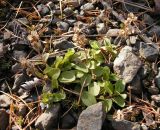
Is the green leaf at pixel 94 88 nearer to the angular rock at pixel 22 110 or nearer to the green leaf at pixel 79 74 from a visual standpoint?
the green leaf at pixel 79 74

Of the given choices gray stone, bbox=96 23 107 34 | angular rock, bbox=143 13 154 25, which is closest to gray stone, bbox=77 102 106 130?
gray stone, bbox=96 23 107 34

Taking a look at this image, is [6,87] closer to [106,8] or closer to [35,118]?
[35,118]

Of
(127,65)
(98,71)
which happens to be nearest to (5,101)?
(98,71)

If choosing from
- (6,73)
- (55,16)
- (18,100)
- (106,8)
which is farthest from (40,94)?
(106,8)

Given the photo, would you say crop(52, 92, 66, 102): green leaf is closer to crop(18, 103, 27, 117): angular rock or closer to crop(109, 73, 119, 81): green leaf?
crop(18, 103, 27, 117): angular rock

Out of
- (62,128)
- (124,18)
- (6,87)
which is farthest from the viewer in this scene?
(124,18)

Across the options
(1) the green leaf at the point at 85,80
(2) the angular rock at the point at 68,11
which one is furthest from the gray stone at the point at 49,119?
(2) the angular rock at the point at 68,11

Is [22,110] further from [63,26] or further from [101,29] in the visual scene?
[101,29]
